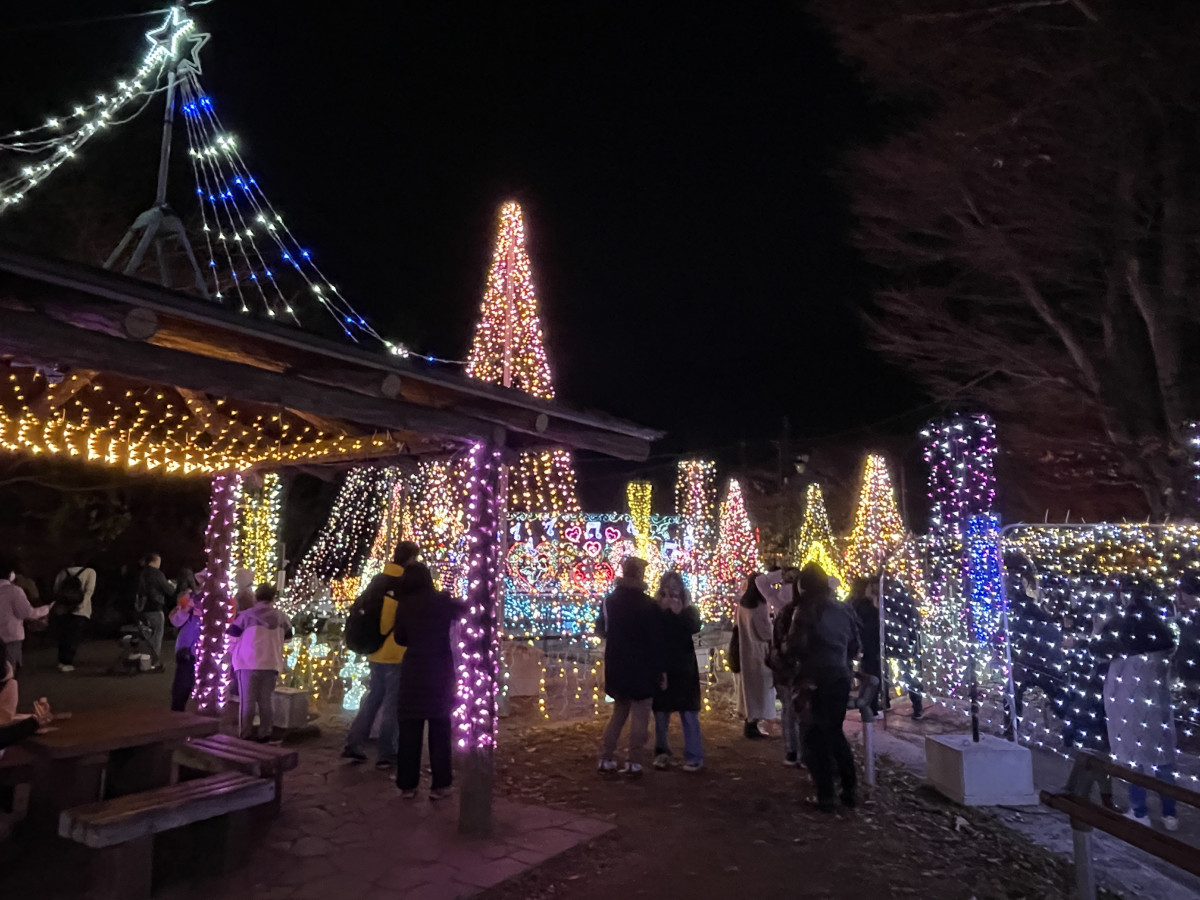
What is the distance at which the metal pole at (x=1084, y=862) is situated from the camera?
3.58m

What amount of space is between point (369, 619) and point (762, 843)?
3.14m

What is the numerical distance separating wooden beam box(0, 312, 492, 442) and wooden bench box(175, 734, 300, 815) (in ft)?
7.03

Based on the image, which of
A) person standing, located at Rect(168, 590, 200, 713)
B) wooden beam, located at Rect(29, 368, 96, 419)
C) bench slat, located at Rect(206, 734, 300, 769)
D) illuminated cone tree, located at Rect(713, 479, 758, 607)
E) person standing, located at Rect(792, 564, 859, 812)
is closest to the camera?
bench slat, located at Rect(206, 734, 300, 769)

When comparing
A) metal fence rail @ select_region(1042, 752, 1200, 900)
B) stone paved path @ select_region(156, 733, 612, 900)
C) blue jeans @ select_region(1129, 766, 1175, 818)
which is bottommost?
stone paved path @ select_region(156, 733, 612, 900)

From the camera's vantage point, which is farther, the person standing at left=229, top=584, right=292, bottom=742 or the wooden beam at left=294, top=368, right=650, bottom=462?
the person standing at left=229, top=584, right=292, bottom=742

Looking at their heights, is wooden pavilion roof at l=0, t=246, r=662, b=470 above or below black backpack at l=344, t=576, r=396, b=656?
above

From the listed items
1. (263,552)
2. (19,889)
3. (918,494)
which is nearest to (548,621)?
(263,552)

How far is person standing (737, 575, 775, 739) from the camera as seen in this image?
7312 mm

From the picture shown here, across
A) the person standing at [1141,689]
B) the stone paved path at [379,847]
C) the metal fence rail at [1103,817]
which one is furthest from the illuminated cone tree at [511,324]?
the metal fence rail at [1103,817]

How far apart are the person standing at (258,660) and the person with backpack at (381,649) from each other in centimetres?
101

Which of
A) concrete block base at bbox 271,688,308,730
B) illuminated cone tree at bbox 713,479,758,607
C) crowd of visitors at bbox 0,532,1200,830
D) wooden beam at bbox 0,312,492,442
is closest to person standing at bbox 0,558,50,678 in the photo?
crowd of visitors at bbox 0,532,1200,830

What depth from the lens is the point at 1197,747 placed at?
7094mm

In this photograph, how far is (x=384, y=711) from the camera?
238 inches

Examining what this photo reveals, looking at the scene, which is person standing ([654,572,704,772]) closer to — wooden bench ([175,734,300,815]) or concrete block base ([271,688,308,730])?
wooden bench ([175,734,300,815])
